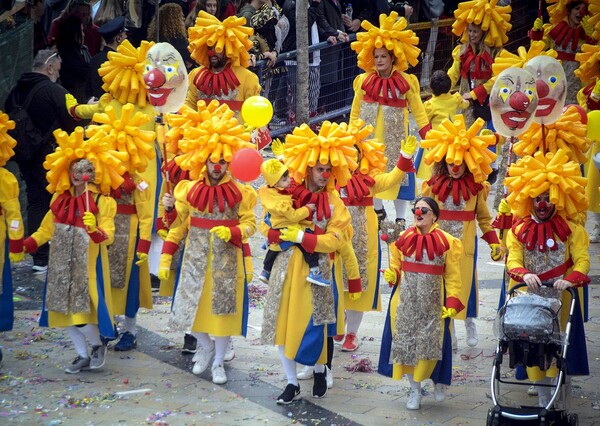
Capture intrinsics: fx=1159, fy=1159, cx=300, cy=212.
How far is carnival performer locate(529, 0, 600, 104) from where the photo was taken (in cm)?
1304

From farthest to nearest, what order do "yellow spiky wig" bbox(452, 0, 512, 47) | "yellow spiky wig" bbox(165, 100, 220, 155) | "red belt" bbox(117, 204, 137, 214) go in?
1. "yellow spiky wig" bbox(452, 0, 512, 47)
2. "red belt" bbox(117, 204, 137, 214)
3. "yellow spiky wig" bbox(165, 100, 220, 155)

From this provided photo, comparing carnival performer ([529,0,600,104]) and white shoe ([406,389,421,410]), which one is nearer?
white shoe ([406,389,421,410])

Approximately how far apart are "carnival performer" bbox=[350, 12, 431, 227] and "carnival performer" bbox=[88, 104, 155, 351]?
253cm

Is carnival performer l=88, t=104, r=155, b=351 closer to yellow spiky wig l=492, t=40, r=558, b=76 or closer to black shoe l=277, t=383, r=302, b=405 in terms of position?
black shoe l=277, t=383, r=302, b=405

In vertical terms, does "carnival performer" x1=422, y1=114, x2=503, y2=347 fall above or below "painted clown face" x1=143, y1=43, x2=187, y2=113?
below

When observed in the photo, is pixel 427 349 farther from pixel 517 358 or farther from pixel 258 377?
pixel 258 377

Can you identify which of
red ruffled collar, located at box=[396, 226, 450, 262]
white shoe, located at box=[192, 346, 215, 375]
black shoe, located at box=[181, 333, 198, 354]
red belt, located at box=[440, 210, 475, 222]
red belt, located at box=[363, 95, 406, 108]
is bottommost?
white shoe, located at box=[192, 346, 215, 375]

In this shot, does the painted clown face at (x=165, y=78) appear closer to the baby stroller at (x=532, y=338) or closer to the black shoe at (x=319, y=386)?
the black shoe at (x=319, y=386)

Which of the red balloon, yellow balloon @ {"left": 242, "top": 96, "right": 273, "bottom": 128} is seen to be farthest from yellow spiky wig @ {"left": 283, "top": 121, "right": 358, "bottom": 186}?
yellow balloon @ {"left": 242, "top": 96, "right": 273, "bottom": 128}

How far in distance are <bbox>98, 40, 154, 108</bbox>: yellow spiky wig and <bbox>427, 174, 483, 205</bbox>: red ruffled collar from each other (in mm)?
2882

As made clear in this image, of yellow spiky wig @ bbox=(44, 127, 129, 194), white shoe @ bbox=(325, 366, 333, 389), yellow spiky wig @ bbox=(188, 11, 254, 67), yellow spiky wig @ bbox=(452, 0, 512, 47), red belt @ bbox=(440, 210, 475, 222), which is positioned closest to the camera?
white shoe @ bbox=(325, 366, 333, 389)

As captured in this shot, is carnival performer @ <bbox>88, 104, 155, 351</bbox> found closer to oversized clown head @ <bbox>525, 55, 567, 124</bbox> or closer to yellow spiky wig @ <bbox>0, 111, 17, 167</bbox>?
yellow spiky wig @ <bbox>0, 111, 17, 167</bbox>

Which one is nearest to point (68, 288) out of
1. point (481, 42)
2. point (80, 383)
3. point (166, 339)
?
point (80, 383)

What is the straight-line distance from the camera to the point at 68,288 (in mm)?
8930
